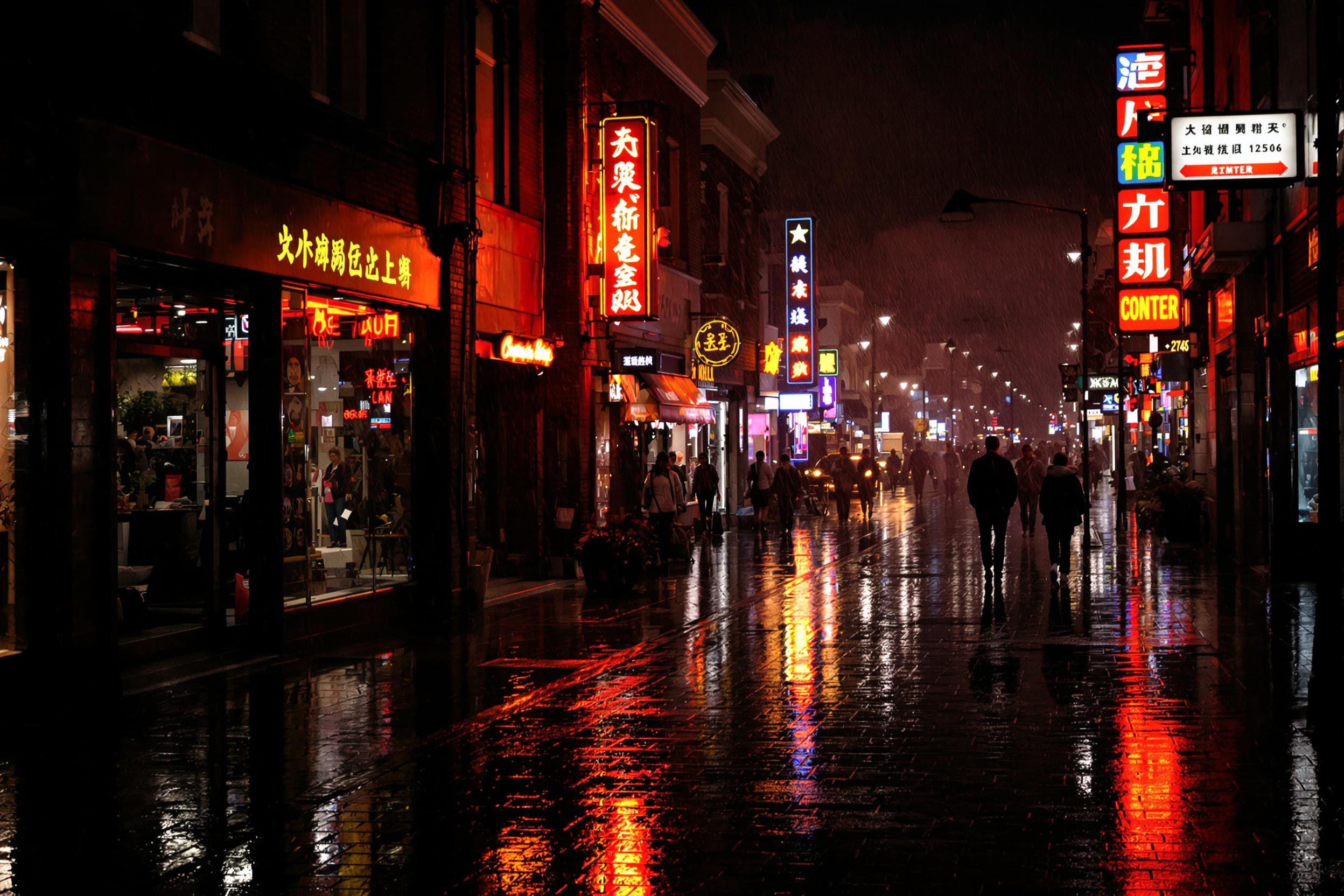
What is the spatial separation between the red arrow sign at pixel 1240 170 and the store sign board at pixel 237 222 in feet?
27.7

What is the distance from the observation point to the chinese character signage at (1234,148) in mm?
14344

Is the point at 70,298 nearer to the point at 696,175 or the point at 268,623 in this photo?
the point at 268,623

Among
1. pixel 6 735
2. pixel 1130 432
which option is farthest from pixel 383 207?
pixel 1130 432

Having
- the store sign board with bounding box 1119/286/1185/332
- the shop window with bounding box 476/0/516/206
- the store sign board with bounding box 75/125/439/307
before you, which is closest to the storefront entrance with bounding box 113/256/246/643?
the store sign board with bounding box 75/125/439/307

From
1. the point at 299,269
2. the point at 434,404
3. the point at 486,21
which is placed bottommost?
the point at 434,404

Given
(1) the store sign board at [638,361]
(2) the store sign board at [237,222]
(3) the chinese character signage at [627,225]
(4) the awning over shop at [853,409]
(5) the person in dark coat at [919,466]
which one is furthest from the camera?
(4) the awning over shop at [853,409]

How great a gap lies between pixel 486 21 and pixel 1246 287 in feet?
40.3

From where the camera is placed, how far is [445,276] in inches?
667

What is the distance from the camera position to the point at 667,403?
27.4 meters

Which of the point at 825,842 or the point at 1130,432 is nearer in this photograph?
the point at 825,842

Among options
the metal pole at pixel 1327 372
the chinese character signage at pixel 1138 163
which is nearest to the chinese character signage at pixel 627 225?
the chinese character signage at pixel 1138 163

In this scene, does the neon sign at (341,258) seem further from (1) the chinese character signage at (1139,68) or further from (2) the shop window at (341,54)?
(1) the chinese character signage at (1139,68)

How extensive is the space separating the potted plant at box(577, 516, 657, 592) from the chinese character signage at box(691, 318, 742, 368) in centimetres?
1239

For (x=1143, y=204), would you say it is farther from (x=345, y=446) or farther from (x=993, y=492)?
(x=345, y=446)
